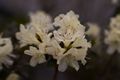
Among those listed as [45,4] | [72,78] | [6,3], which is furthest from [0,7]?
[72,78]

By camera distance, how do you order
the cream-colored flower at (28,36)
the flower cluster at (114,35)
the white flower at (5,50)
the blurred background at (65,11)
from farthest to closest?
the blurred background at (65,11)
the flower cluster at (114,35)
the white flower at (5,50)
the cream-colored flower at (28,36)

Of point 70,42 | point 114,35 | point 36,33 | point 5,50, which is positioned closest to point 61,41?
point 70,42

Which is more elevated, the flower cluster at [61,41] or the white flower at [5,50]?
the white flower at [5,50]

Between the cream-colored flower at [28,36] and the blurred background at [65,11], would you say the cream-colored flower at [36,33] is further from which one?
the blurred background at [65,11]

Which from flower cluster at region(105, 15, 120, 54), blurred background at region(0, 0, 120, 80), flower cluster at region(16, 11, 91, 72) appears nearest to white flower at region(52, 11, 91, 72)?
flower cluster at region(16, 11, 91, 72)

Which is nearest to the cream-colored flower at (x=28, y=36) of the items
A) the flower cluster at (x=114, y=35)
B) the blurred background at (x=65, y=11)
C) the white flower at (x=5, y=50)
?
the white flower at (x=5, y=50)

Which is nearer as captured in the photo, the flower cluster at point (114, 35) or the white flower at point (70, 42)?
the white flower at point (70, 42)

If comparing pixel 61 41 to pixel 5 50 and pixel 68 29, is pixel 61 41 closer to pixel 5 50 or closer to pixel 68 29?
pixel 68 29

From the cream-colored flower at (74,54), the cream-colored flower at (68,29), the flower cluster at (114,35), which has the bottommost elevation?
the cream-colored flower at (74,54)
